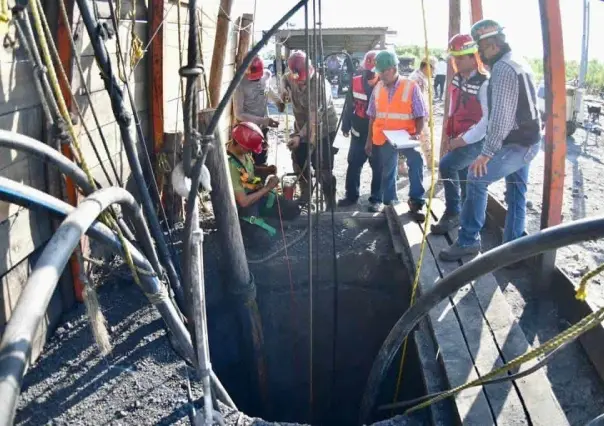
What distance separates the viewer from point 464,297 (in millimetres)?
3809

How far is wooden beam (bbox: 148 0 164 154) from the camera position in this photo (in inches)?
189

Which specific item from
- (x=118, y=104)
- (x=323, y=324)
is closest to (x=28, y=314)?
(x=118, y=104)

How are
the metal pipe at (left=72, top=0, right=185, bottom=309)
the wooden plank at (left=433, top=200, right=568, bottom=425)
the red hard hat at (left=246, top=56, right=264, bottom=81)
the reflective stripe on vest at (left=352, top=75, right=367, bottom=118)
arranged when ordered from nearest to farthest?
the metal pipe at (left=72, top=0, right=185, bottom=309), the wooden plank at (left=433, top=200, right=568, bottom=425), the reflective stripe on vest at (left=352, top=75, right=367, bottom=118), the red hard hat at (left=246, top=56, right=264, bottom=81)

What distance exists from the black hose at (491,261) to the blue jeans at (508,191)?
1878mm

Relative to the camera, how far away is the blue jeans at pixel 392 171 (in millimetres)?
5621

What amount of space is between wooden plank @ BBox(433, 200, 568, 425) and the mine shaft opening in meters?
1.08

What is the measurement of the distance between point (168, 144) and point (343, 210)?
7.84ft

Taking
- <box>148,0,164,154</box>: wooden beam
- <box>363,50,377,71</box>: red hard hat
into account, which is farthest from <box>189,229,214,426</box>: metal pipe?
<box>363,50,377,71</box>: red hard hat

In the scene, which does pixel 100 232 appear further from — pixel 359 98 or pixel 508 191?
pixel 359 98

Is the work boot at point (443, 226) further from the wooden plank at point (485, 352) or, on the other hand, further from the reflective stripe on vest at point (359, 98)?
the reflective stripe on vest at point (359, 98)

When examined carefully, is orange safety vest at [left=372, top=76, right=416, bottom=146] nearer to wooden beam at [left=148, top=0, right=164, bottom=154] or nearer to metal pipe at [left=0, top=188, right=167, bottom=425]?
wooden beam at [left=148, top=0, right=164, bottom=154]

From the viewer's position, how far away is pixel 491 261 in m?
2.13

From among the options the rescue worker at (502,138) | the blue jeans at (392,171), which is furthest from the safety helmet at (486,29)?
the blue jeans at (392,171)

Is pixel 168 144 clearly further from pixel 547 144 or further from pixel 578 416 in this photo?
pixel 578 416
